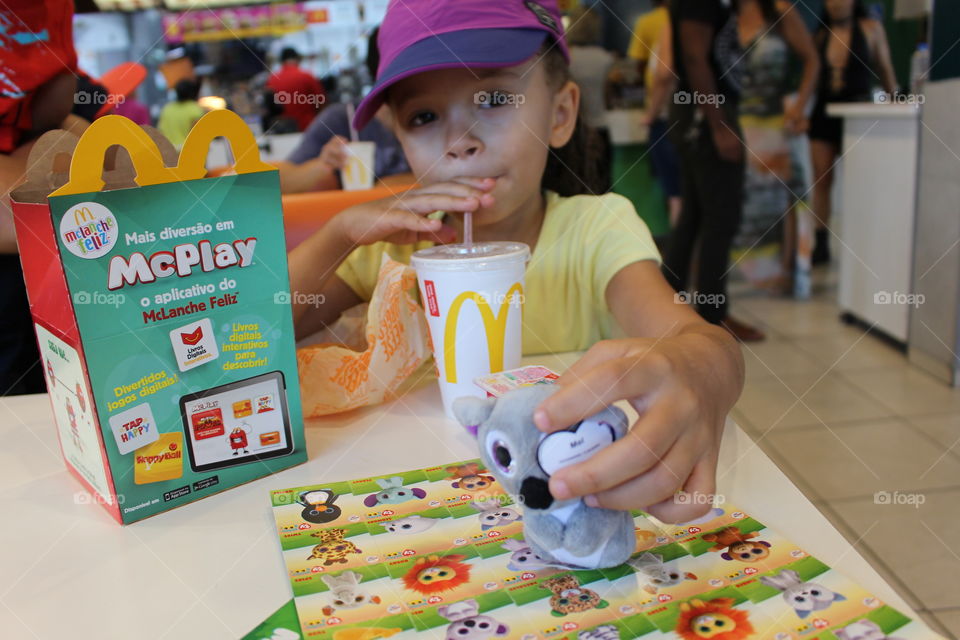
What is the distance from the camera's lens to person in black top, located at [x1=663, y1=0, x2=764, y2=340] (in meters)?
2.74

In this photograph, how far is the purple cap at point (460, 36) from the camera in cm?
97

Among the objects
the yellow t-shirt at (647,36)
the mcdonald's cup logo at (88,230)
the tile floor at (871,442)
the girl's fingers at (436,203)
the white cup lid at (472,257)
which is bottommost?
the tile floor at (871,442)

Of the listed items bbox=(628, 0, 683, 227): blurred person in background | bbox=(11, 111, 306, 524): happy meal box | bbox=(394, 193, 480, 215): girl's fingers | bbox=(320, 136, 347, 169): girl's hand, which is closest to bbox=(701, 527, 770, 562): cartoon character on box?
bbox=(11, 111, 306, 524): happy meal box

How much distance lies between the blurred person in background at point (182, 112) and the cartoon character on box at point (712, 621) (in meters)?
4.19

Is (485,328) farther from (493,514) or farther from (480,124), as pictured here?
(480,124)

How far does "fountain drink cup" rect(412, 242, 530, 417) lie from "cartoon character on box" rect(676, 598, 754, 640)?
0.37 metres

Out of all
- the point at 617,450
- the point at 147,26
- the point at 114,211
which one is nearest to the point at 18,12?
the point at 114,211

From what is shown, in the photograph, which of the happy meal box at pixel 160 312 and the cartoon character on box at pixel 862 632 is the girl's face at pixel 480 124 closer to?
the happy meal box at pixel 160 312

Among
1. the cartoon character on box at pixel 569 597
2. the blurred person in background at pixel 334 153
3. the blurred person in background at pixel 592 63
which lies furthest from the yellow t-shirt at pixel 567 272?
the blurred person in background at pixel 592 63

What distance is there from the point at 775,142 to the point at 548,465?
384 centimetres

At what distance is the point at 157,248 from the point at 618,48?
4527 millimetres

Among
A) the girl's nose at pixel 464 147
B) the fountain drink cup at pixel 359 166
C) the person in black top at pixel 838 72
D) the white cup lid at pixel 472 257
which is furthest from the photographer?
the person in black top at pixel 838 72

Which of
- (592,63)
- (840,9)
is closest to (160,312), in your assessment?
(592,63)

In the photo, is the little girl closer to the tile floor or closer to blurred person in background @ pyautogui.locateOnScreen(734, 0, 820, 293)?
the tile floor
